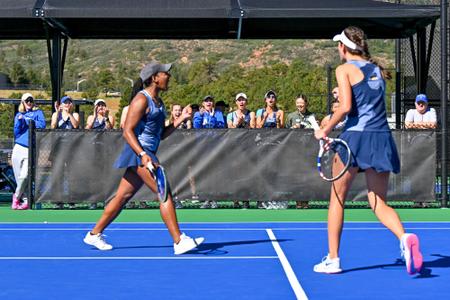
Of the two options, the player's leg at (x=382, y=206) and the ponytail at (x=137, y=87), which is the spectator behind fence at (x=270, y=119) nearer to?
the ponytail at (x=137, y=87)

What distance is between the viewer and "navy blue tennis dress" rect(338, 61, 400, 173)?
7723mm

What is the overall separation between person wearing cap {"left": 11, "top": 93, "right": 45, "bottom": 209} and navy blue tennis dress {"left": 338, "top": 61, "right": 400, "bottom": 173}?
809 centimetres

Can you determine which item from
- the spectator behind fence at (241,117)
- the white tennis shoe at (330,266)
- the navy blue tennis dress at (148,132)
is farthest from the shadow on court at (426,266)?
the spectator behind fence at (241,117)

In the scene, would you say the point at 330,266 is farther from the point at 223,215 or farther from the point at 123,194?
the point at 223,215

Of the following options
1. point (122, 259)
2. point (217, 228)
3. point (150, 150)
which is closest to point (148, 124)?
point (150, 150)

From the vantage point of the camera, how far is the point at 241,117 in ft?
50.8

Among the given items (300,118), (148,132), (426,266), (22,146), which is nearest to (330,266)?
(426,266)

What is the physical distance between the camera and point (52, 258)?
8883mm

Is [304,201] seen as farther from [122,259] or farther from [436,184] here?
[122,259]

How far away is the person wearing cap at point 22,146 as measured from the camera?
48.8 feet

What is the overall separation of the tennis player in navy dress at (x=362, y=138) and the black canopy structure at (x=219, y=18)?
7.33 m

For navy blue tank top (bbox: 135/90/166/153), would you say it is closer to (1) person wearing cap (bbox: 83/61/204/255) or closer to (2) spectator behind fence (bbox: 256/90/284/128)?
(1) person wearing cap (bbox: 83/61/204/255)

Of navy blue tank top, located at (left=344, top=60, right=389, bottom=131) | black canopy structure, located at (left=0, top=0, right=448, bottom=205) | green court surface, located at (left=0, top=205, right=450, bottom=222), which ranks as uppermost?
black canopy structure, located at (left=0, top=0, right=448, bottom=205)

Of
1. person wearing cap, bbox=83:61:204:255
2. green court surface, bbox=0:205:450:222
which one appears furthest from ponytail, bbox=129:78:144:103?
green court surface, bbox=0:205:450:222
